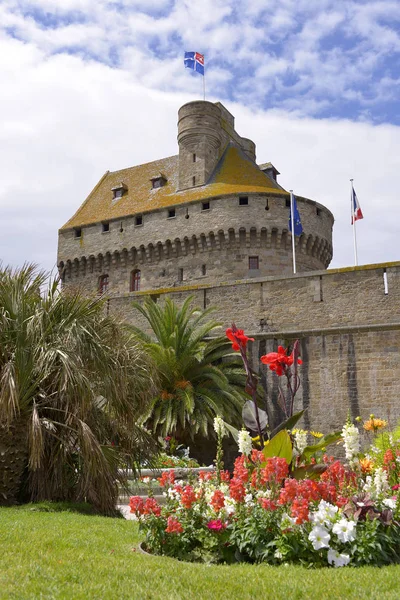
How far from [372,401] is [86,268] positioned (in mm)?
21463

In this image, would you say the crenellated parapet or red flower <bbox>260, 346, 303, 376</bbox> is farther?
the crenellated parapet

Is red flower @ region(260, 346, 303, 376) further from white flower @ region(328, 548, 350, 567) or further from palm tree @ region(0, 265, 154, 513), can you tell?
palm tree @ region(0, 265, 154, 513)

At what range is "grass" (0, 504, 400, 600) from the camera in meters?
4.05

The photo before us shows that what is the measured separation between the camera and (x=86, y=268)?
33.0m

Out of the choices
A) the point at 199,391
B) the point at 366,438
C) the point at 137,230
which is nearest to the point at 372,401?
the point at 366,438

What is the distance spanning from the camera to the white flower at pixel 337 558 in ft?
16.1

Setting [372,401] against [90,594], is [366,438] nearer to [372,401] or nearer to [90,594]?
[372,401]

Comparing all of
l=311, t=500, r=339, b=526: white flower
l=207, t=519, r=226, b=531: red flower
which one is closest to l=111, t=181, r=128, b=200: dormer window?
l=207, t=519, r=226, b=531: red flower

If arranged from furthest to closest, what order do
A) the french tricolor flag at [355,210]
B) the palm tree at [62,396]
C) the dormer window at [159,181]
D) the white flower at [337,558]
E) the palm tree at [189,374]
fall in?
the dormer window at [159,181] → the french tricolor flag at [355,210] → the palm tree at [189,374] → the palm tree at [62,396] → the white flower at [337,558]

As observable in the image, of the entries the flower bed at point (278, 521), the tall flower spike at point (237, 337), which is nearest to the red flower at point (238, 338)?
the tall flower spike at point (237, 337)

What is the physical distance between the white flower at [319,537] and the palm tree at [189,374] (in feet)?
30.2

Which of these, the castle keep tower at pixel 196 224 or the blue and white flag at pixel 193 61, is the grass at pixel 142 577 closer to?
the castle keep tower at pixel 196 224

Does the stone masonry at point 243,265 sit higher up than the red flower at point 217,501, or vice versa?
the stone masonry at point 243,265

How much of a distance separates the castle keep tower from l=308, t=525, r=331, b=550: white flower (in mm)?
23385
